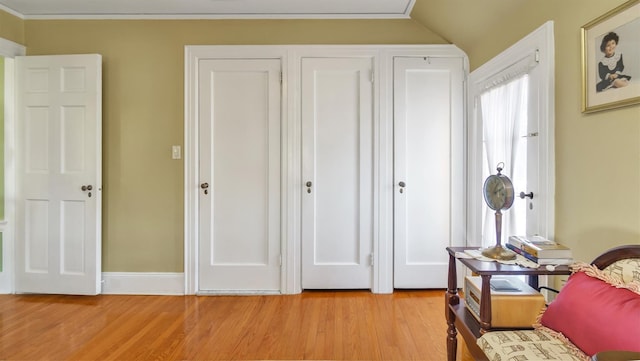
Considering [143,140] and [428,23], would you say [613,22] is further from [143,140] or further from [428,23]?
[143,140]

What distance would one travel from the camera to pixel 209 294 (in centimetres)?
281

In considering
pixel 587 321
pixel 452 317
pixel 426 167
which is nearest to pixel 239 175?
pixel 426 167

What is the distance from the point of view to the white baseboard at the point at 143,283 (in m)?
2.84

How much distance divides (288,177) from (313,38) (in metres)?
1.23

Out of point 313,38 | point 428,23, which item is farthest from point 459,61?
point 313,38

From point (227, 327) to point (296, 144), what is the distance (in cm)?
151

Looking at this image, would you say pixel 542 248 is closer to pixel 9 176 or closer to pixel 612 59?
pixel 612 59

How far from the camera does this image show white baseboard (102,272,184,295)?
2.84 meters

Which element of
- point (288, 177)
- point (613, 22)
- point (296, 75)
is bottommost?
point (288, 177)

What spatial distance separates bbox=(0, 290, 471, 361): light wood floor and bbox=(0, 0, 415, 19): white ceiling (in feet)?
7.95

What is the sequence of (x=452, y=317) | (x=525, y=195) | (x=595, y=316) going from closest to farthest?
1. (x=595, y=316)
2. (x=452, y=317)
3. (x=525, y=195)

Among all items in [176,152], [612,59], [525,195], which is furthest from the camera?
[176,152]

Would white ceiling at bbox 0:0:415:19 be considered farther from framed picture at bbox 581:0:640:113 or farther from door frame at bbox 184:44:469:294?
framed picture at bbox 581:0:640:113

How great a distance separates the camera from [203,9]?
8.94 ft
